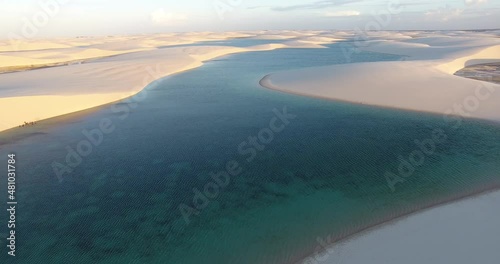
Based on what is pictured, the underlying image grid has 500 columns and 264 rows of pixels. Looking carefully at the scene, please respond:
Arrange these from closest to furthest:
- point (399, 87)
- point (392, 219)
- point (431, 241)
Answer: point (431, 241) < point (392, 219) < point (399, 87)

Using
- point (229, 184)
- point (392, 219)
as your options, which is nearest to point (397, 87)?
point (392, 219)

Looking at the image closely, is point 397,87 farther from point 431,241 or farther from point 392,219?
point 431,241

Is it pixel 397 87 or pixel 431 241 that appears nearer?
pixel 431 241

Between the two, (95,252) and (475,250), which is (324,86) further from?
(95,252)

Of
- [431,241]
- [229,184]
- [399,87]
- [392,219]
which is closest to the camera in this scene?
[431,241]

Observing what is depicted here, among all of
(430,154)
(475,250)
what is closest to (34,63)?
(430,154)

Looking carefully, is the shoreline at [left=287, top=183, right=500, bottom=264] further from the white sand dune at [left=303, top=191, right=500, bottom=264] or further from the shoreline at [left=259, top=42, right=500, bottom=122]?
the shoreline at [left=259, top=42, right=500, bottom=122]


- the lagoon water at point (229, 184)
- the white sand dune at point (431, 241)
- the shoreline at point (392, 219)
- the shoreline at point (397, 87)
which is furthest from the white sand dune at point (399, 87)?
the white sand dune at point (431, 241)
